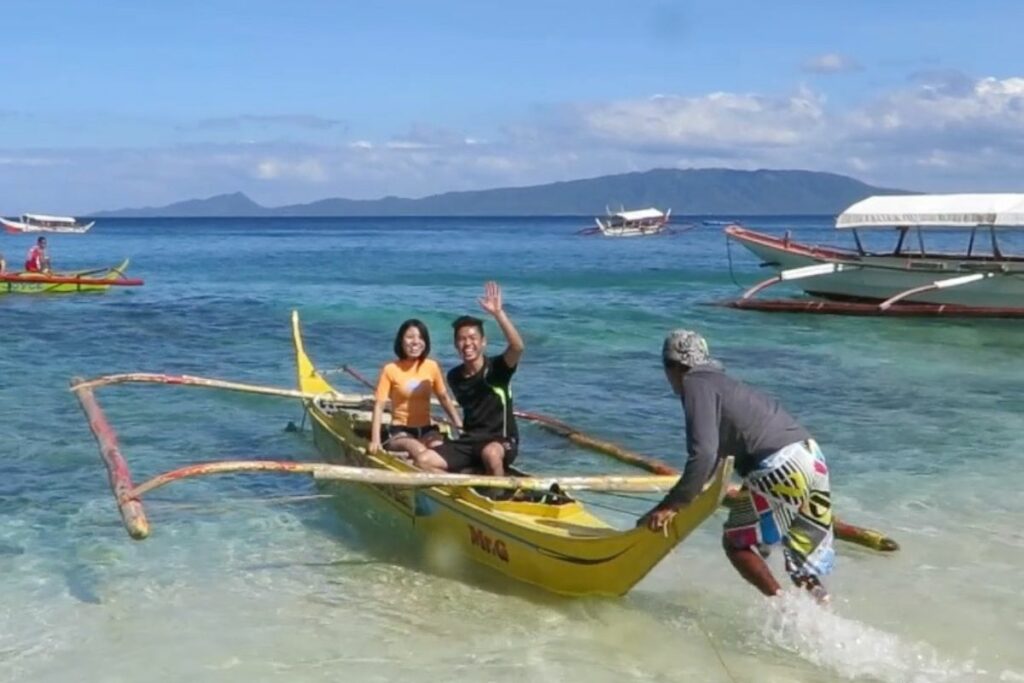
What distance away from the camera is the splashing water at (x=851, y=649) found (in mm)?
6863

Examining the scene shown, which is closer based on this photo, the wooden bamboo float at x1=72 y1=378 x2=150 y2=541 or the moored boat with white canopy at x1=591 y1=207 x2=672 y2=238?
the wooden bamboo float at x1=72 y1=378 x2=150 y2=541

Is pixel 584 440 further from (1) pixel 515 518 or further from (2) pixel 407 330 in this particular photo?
(1) pixel 515 518

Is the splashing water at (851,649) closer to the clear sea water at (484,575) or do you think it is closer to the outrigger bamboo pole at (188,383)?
the clear sea water at (484,575)

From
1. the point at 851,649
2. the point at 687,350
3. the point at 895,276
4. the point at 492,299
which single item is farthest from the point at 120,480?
the point at 895,276

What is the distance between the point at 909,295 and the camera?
2716 cm

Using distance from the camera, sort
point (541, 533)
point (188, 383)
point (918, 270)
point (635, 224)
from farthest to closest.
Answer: point (635, 224)
point (918, 270)
point (188, 383)
point (541, 533)

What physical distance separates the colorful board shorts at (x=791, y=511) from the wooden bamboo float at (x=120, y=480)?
3.54 m

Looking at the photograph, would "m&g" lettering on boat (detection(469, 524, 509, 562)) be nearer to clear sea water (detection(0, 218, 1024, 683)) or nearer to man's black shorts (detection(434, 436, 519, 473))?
clear sea water (detection(0, 218, 1024, 683))

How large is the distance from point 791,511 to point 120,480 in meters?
4.42

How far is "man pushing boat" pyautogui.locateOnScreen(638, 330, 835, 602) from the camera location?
609 cm

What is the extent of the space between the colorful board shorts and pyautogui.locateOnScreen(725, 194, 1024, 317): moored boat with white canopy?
20.3 m

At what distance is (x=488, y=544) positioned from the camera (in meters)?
8.22

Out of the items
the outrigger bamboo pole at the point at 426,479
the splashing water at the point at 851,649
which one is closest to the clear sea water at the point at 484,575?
the splashing water at the point at 851,649

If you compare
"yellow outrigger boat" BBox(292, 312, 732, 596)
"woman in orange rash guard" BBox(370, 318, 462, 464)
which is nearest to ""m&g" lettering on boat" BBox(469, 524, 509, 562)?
"yellow outrigger boat" BBox(292, 312, 732, 596)
